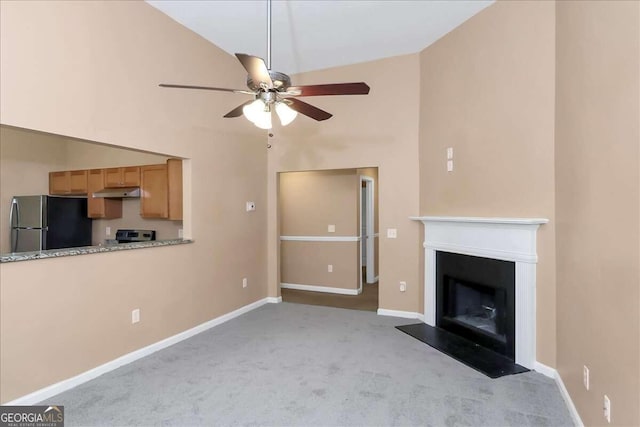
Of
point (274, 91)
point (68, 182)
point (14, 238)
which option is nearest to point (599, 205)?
point (274, 91)

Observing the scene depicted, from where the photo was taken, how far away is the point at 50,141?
501 centimetres

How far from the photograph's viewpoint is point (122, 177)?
4.12 m

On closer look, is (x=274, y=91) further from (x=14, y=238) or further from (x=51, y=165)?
(x=51, y=165)

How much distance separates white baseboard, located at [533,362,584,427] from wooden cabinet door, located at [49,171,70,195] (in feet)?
19.4

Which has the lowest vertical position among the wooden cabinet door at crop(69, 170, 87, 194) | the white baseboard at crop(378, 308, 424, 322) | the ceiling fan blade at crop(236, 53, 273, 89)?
the white baseboard at crop(378, 308, 424, 322)

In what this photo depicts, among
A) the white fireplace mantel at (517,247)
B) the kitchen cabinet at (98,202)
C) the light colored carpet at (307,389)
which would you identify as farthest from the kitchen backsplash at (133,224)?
the white fireplace mantel at (517,247)

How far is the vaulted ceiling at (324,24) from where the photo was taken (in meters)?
3.16

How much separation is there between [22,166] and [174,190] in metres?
2.74

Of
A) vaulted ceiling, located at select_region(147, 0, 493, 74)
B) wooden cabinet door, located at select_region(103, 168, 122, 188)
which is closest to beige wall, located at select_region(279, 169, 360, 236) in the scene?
vaulted ceiling, located at select_region(147, 0, 493, 74)

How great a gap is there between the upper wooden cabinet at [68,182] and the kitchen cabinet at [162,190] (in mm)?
1263

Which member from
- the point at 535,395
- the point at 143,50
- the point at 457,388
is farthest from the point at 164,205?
the point at 535,395

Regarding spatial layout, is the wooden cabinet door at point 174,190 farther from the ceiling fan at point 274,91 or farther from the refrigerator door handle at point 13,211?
the refrigerator door handle at point 13,211

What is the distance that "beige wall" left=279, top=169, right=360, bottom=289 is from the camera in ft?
18.4

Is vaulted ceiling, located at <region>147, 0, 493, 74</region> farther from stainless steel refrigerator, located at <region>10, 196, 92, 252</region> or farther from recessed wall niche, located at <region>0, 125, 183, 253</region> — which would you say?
stainless steel refrigerator, located at <region>10, 196, 92, 252</region>
